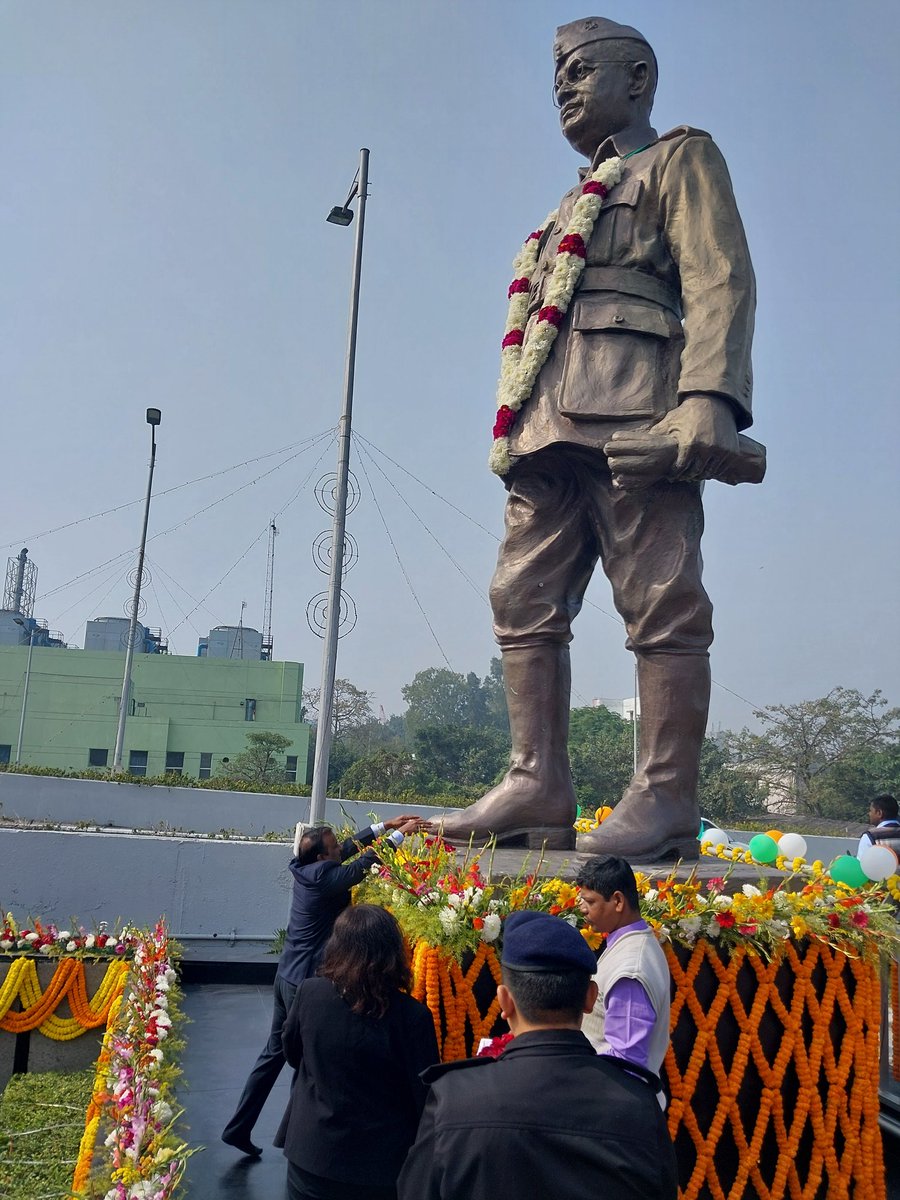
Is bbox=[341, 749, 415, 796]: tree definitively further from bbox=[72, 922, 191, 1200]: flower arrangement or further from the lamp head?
bbox=[72, 922, 191, 1200]: flower arrangement

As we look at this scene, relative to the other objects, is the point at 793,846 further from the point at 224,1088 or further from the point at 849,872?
the point at 224,1088

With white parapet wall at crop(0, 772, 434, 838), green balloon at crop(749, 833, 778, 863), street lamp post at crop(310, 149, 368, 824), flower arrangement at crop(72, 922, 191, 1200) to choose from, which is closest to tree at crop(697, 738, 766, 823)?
white parapet wall at crop(0, 772, 434, 838)

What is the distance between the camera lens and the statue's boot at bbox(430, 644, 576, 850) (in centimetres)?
371

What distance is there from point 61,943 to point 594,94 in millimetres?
4711

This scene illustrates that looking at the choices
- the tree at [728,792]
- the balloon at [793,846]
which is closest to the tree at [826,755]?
the tree at [728,792]

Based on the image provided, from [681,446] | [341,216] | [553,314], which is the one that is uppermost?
[341,216]

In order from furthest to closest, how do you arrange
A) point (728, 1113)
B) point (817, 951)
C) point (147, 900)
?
point (147, 900) → point (817, 951) → point (728, 1113)

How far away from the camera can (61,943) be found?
4.96 meters

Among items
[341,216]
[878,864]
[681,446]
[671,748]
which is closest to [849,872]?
[878,864]

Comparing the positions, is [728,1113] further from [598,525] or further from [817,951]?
[598,525]

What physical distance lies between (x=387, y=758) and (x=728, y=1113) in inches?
1002

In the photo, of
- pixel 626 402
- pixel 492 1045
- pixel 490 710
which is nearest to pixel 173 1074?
pixel 492 1045

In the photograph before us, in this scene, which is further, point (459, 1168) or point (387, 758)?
point (387, 758)

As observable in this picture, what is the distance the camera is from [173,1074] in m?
3.20
